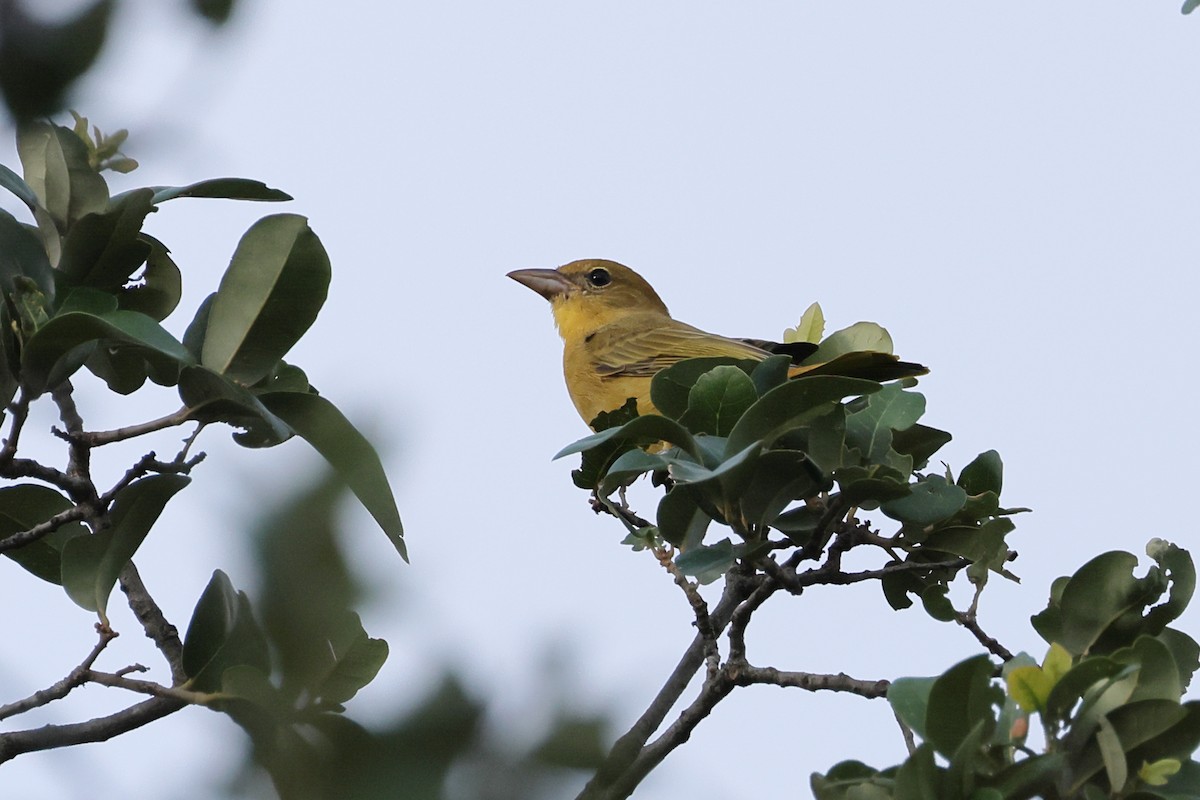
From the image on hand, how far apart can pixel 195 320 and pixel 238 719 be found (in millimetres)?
1637

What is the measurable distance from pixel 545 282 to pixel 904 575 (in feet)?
18.6

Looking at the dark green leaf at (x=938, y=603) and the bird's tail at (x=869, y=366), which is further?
the bird's tail at (x=869, y=366)

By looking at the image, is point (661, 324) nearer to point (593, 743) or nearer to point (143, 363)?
point (143, 363)

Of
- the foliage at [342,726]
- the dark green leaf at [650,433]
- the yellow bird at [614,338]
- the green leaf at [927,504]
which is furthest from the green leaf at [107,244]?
the yellow bird at [614,338]

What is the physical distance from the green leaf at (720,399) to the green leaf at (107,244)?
103 cm

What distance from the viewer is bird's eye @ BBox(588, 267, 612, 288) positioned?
841 cm

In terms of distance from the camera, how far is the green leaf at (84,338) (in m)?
2.11

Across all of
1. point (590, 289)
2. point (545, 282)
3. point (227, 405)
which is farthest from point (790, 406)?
point (545, 282)

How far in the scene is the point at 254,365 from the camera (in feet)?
7.89

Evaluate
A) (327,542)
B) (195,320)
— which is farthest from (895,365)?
(327,542)

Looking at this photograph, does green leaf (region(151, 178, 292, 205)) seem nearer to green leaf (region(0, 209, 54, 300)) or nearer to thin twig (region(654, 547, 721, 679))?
green leaf (region(0, 209, 54, 300))

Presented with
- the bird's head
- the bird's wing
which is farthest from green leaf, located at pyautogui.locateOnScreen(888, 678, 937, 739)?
the bird's head

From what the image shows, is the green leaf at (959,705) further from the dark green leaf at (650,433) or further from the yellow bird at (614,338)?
the yellow bird at (614,338)

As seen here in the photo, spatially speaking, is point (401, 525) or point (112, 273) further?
point (112, 273)
